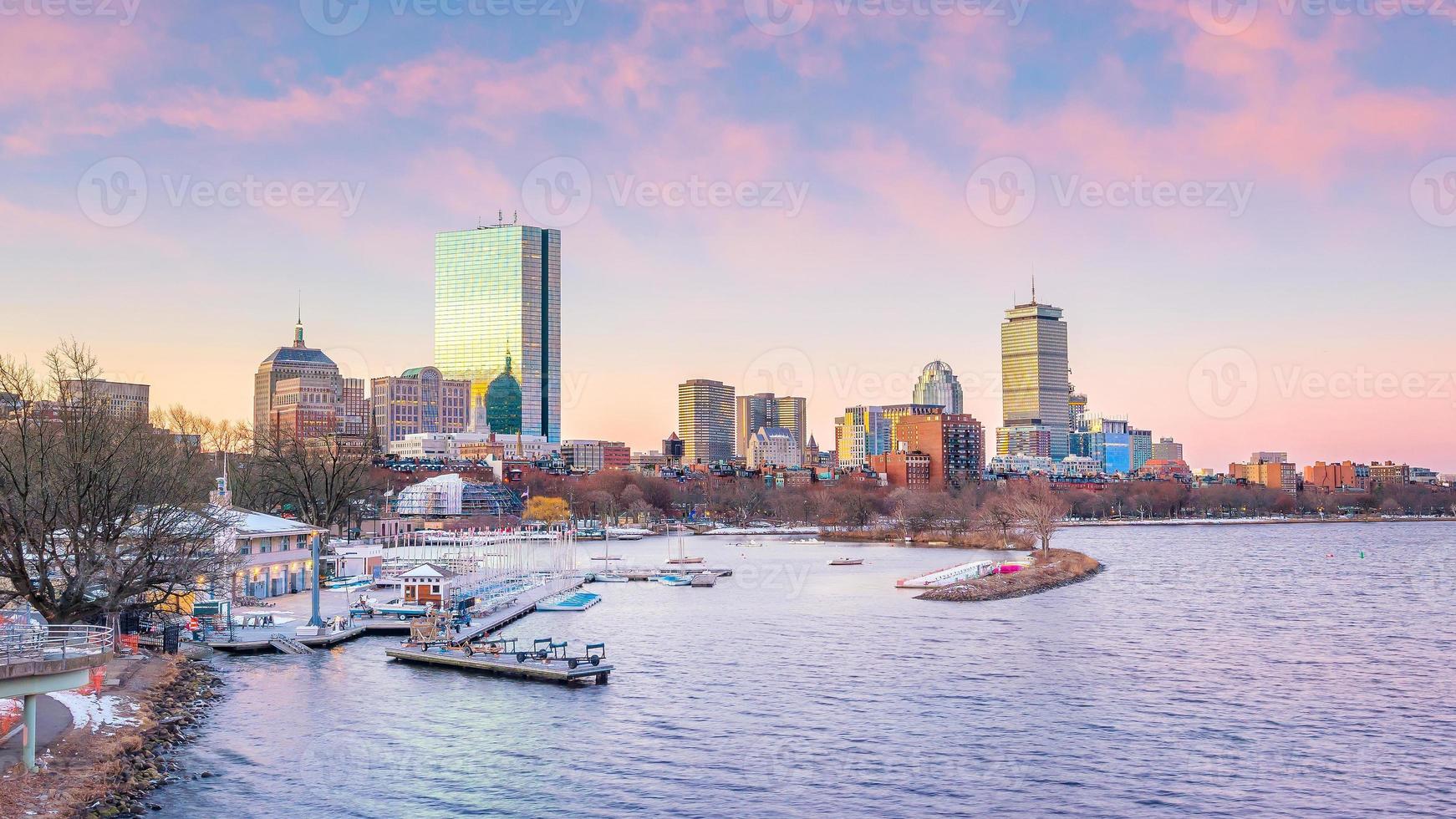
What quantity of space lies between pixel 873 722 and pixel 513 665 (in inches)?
670

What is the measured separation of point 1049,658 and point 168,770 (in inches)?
1483

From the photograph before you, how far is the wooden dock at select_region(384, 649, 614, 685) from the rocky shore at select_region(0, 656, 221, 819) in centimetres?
1194

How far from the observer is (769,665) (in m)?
54.9

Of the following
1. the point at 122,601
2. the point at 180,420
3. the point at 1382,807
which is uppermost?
the point at 180,420

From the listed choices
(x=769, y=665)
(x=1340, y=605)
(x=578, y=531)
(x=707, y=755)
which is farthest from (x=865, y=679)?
(x=578, y=531)

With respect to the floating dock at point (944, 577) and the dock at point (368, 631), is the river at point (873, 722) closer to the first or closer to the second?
the dock at point (368, 631)

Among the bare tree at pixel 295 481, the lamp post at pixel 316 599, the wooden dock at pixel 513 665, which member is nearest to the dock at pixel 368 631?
the lamp post at pixel 316 599

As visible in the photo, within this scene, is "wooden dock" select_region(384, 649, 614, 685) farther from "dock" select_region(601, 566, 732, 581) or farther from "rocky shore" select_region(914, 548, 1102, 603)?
"dock" select_region(601, 566, 732, 581)

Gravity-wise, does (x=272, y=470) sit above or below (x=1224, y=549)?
above

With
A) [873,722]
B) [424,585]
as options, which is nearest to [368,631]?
[424,585]

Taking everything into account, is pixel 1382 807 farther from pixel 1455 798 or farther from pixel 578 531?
pixel 578 531

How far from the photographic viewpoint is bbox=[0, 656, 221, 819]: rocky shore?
94.6ft

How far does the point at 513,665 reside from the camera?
172ft

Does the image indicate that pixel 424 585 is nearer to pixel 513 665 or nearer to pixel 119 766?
pixel 513 665
